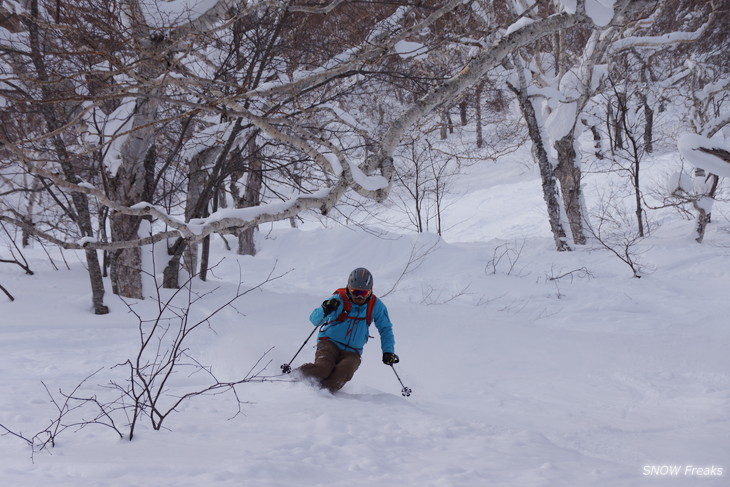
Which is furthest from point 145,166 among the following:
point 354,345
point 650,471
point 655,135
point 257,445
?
point 655,135

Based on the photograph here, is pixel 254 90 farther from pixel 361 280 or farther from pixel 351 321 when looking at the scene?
pixel 351 321

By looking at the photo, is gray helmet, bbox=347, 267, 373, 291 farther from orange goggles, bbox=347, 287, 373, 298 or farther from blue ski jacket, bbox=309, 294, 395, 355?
blue ski jacket, bbox=309, 294, 395, 355

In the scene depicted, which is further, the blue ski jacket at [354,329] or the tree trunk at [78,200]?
the tree trunk at [78,200]

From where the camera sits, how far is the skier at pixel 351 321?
496 cm

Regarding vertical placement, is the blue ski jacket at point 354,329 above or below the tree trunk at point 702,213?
below

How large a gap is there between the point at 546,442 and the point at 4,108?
7593 millimetres

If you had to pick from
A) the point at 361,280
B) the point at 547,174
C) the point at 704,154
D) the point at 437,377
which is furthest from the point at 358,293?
the point at 547,174

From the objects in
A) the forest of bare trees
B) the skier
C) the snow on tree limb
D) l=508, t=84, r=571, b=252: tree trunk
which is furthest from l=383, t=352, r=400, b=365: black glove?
l=508, t=84, r=571, b=252: tree trunk

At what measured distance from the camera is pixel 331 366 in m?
4.78

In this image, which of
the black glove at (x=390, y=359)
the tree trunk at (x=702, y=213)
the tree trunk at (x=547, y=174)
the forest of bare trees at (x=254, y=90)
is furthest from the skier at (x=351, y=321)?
the tree trunk at (x=702, y=213)

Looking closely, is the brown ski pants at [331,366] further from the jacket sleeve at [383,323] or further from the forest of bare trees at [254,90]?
the forest of bare trees at [254,90]

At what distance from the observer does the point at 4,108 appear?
6.78 m

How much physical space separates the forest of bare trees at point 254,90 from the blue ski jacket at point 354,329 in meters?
1.28

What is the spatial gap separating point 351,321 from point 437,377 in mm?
1500
